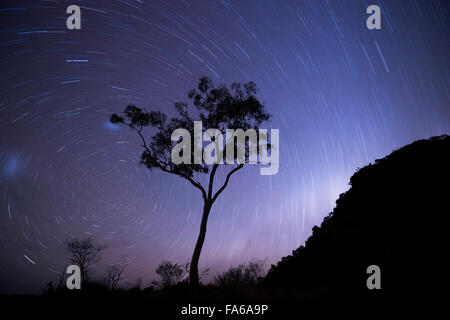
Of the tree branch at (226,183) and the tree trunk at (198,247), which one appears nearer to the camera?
the tree trunk at (198,247)

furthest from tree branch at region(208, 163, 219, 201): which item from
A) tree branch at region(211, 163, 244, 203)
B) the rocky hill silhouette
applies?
the rocky hill silhouette

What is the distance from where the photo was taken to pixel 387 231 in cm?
1241

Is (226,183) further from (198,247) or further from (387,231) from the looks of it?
(387,231)

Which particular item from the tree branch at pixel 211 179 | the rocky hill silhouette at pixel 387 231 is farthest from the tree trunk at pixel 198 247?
the rocky hill silhouette at pixel 387 231

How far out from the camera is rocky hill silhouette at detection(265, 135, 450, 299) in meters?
9.16

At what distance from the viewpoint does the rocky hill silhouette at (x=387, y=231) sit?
9159 mm

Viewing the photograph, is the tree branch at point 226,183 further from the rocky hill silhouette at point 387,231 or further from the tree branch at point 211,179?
the rocky hill silhouette at point 387,231

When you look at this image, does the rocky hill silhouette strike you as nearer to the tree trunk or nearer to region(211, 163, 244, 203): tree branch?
the tree trunk

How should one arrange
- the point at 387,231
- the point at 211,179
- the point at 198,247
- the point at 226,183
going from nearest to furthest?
the point at 198,247
the point at 387,231
the point at 211,179
the point at 226,183

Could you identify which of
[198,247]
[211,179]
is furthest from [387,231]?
[198,247]

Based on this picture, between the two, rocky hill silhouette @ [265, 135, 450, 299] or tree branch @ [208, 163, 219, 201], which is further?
tree branch @ [208, 163, 219, 201]
